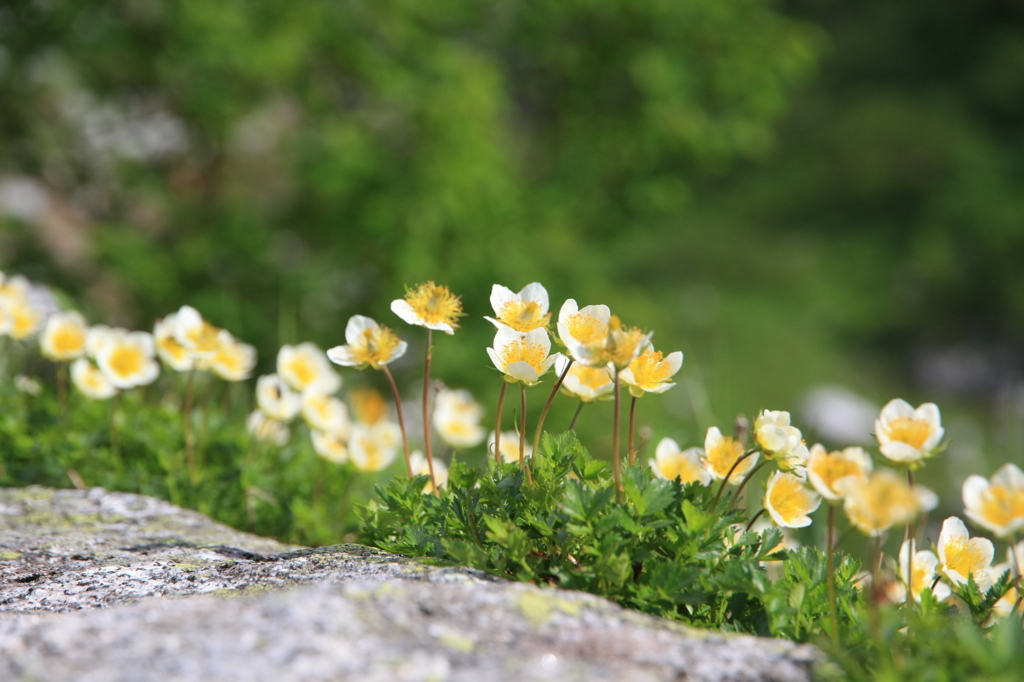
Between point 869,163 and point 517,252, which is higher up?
point 869,163

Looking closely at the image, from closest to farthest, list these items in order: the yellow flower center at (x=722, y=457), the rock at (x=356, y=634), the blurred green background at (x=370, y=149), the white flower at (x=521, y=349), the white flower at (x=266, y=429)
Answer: the rock at (x=356, y=634), the white flower at (x=521, y=349), the yellow flower center at (x=722, y=457), the white flower at (x=266, y=429), the blurred green background at (x=370, y=149)

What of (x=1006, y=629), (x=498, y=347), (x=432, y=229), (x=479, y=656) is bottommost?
(x=479, y=656)

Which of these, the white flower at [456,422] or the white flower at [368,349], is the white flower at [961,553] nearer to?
the white flower at [368,349]

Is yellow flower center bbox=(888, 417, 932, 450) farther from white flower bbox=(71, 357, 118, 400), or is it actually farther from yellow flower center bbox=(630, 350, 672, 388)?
white flower bbox=(71, 357, 118, 400)

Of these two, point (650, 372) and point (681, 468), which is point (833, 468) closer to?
point (650, 372)

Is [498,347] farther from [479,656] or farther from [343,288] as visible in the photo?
[343,288]

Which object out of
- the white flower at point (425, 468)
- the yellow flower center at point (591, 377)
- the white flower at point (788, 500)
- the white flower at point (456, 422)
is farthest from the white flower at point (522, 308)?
the white flower at point (456, 422)

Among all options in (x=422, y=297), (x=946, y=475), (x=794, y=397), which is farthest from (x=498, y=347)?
(x=794, y=397)
